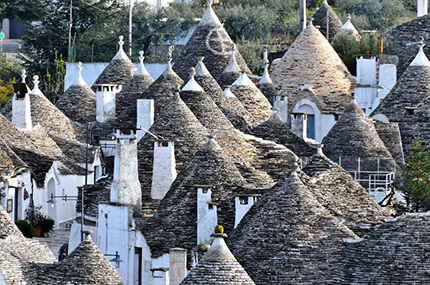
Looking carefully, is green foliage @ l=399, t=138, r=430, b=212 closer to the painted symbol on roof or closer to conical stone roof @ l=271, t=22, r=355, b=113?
conical stone roof @ l=271, t=22, r=355, b=113

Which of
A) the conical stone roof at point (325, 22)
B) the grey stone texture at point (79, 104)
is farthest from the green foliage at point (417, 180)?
the conical stone roof at point (325, 22)

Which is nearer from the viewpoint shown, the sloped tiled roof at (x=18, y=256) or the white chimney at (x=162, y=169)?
the sloped tiled roof at (x=18, y=256)

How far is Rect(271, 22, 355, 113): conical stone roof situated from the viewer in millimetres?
71562

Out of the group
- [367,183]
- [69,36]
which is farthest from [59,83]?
[367,183]

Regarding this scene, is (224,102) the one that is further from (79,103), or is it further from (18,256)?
(18,256)

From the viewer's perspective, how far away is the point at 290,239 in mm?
36438

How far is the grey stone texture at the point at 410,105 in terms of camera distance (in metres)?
63.6

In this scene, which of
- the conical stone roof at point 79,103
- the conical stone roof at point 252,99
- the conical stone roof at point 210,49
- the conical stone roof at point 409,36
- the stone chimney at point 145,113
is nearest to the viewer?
the stone chimney at point 145,113

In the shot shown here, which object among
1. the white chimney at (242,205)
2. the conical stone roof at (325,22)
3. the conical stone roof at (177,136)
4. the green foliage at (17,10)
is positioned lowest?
the white chimney at (242,205)

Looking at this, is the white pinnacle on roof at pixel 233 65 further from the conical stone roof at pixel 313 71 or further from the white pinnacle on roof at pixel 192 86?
the white pinnacle on roof at pixel 192 86

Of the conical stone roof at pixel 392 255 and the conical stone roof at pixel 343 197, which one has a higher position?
the conical stone roof at pixel 343 197

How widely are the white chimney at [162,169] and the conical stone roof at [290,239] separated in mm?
10333

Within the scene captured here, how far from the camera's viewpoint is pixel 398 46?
76.6 meters

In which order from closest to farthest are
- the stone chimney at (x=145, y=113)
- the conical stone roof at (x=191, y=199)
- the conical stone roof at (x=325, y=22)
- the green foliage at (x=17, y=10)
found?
the conical stone roof at (x=191, y=199) → the stone chimney at (x=145, y=113) → the conical stone roof at (x=325, y=22) → the green foliage at (x=17, y=10)
